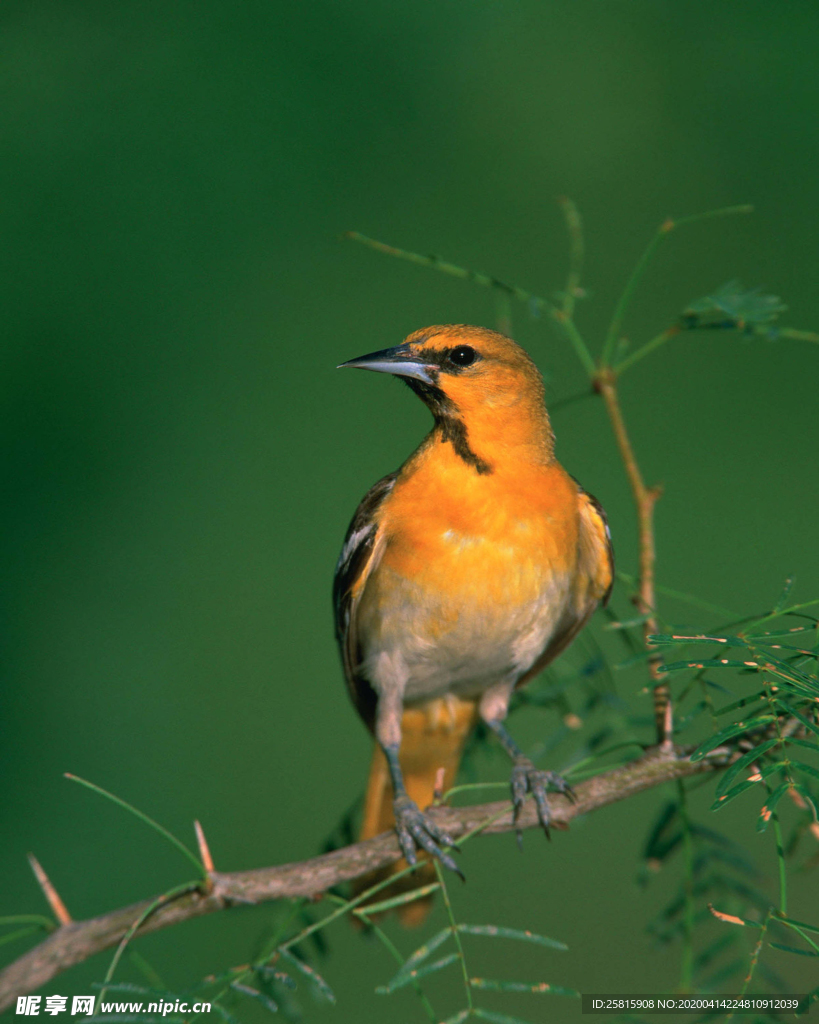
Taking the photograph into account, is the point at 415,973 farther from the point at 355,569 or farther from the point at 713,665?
the point at 355,569

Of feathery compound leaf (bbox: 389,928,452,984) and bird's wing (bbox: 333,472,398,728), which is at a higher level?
bird's wing (bbox: 333,472,398,728)

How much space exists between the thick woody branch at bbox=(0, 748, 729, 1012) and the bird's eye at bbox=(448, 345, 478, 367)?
1.01 m

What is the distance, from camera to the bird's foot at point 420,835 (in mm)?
1844

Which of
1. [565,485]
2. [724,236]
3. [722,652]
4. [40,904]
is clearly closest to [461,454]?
[565,485]

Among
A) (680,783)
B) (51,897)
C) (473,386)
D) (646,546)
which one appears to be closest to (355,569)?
(473,386)

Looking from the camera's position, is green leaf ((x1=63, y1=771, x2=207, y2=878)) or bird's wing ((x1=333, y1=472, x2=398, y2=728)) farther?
bird's wing ((x1=333, y1=472, x2=398, y2=728))

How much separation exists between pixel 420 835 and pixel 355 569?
2.28 ft

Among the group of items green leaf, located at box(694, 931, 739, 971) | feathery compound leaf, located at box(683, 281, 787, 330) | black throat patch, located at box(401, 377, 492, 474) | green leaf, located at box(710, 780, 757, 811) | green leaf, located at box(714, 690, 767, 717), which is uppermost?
feathery compound leaf, located at box(683, 281, 787, 330)

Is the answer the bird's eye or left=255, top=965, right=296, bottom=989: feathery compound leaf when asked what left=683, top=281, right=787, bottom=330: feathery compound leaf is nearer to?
the bird's eye

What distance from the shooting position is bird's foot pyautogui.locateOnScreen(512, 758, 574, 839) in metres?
1.86

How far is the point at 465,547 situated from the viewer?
7.02 feet

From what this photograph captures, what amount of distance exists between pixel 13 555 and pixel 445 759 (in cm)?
250

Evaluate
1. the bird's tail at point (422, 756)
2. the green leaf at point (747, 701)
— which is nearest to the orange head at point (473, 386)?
the bird's tail at point (422, 756)

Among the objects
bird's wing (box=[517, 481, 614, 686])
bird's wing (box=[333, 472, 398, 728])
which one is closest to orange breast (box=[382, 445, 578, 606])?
bird's wing (box=[333, 472, 398, 728])
